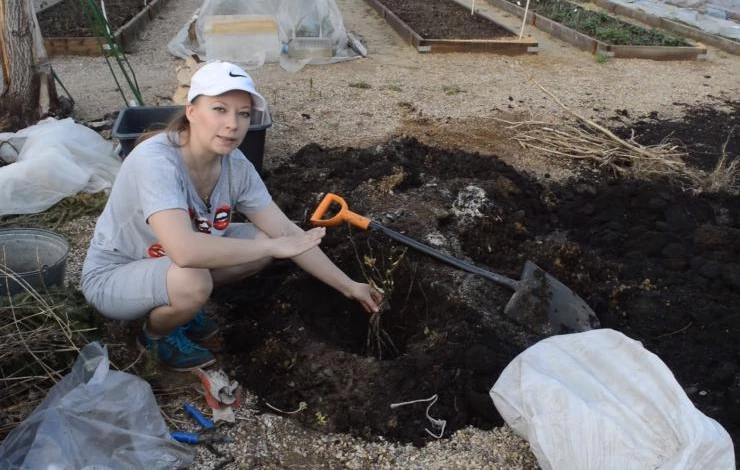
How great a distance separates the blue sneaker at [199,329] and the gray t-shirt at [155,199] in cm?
37

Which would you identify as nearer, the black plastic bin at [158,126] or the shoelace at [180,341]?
the shoelace at [180,341]

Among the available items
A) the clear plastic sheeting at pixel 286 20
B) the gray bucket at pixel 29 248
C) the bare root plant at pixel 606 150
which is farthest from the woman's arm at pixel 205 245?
the clear plastic sheeting at pixel 286 20

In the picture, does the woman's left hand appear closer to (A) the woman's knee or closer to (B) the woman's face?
(A) the woman's knee

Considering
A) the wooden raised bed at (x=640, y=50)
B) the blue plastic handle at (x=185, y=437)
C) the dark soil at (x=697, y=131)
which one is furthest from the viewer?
the wooden raised bed at (x=640, y=50)

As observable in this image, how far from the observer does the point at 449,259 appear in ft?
10.2

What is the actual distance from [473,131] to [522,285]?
259cm

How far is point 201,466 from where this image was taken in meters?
2.22

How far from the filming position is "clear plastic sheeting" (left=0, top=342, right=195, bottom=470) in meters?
1.88

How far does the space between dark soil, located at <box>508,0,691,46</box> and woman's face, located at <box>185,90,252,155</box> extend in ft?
23.1

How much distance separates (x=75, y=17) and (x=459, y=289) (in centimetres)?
727

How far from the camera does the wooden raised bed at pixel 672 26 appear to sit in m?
8.55

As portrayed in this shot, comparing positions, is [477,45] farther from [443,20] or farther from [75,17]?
[75,17]

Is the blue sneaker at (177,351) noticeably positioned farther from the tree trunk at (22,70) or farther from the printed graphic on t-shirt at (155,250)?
the tree trunk at (22,70)

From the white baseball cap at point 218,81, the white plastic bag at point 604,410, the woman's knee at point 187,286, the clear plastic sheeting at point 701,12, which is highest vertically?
the white baseball cap at point 218,81
